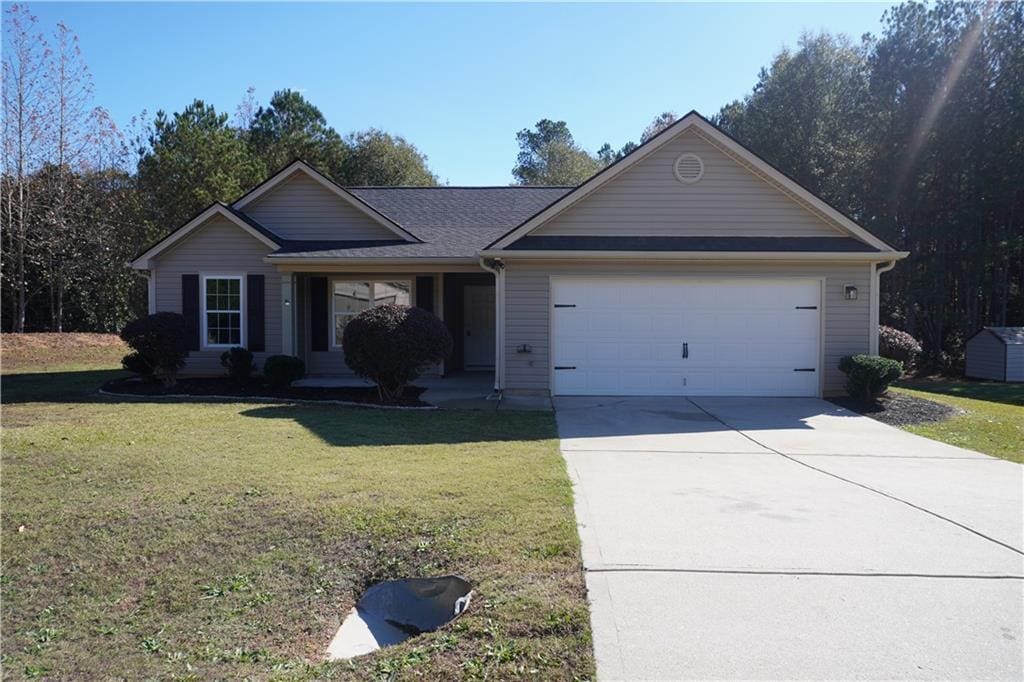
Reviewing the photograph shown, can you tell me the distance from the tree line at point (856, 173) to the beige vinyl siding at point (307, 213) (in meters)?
13.5

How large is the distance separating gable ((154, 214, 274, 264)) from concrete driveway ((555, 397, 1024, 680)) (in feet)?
33.2

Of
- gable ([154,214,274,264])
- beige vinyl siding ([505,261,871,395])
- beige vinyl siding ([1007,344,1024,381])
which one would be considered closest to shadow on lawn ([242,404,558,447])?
beige vinyl siding ([505,261,871,395])

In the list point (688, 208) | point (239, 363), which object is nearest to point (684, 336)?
point (688, 208)

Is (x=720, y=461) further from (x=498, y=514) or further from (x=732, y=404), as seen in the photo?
(x=732, y=404)

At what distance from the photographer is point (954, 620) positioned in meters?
3.85

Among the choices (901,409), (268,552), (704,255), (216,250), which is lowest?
(268,552)

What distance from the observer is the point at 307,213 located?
16.2 metres

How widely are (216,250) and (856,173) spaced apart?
23.8 m

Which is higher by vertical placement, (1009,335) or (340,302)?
(340,302)

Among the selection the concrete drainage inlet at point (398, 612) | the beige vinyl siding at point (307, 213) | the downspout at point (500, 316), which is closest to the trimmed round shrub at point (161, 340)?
the beige vinyl siding at point (307, 213)

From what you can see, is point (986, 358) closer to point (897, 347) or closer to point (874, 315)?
point (897, 347)

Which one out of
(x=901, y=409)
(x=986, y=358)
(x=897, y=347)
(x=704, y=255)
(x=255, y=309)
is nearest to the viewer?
(x=901, y=409)

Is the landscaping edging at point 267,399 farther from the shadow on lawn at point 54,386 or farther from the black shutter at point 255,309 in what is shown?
the black shutter at point 255,309

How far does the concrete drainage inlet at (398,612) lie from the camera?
418 cm
